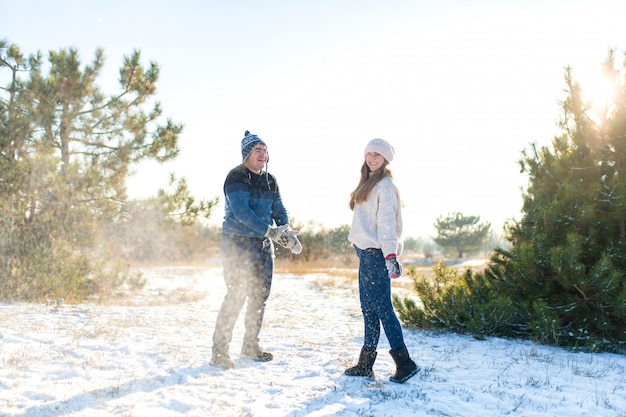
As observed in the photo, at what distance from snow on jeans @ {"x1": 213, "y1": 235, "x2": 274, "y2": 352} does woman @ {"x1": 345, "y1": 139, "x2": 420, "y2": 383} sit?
35.0 inches

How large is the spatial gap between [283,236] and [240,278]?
1.81ft

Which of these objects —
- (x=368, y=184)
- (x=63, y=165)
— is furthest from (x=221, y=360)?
(x=63, y=165)

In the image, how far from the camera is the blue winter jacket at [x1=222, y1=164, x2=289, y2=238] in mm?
3373

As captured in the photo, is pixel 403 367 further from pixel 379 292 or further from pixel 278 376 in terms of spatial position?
pixel 278 376

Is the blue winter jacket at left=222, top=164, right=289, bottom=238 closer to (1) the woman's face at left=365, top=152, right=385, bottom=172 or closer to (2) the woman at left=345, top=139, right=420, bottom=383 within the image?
(2) the woman at left=345, top=139, right=420, bottom=383

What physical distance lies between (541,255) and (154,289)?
30.4 feet

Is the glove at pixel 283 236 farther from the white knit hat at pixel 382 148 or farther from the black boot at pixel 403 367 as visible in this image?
the black boot at pixel 403 367

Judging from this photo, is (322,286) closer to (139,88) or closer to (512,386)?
(139,88)

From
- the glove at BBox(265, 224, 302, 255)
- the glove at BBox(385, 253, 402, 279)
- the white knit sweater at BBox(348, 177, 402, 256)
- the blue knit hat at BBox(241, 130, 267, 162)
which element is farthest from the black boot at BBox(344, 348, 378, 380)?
the blue knit hat at BBox(241, 130, 267, 162)

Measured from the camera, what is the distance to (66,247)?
8.00 metres

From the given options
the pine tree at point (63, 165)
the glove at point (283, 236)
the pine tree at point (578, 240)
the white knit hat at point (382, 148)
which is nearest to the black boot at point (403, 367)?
the glove at point (283, 236)

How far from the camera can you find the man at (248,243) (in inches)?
135

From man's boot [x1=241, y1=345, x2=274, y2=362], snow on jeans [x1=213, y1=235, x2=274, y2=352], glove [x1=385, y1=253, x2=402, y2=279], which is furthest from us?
man's boot [x1=241, y1=345, x2=274, y2=362]

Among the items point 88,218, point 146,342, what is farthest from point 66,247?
point 146,342
